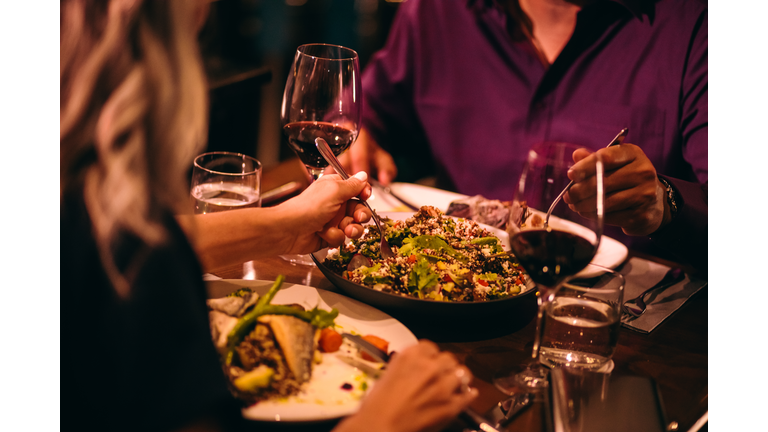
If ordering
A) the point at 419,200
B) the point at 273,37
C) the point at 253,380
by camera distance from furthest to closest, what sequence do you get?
the point at 273,37, the point at 419,200, the point at 253,380

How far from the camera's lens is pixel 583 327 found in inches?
38.5

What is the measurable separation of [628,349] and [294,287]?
0.69 metres

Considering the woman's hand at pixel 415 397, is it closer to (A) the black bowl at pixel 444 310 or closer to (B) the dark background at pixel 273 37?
(A) the black bowl at pixel 444 310

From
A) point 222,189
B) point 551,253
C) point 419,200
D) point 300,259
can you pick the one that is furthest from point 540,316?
point 419,200

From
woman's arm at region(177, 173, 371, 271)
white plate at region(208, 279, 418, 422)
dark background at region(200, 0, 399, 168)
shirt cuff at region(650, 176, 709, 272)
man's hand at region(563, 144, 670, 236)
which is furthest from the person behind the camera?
dark background at region(200, 0, 399, 168)

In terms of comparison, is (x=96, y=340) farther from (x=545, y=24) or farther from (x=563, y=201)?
(x=545, y=24)

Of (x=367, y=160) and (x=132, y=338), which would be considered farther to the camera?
(x=367, y=160)

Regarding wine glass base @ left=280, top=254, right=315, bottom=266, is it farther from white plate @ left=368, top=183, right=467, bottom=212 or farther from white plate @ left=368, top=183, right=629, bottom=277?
white plate @ left=368, top=183, right=467, bottom=212

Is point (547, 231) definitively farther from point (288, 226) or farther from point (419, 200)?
point (419, 200)

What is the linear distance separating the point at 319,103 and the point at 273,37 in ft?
12.2

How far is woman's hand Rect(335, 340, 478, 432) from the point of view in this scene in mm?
700

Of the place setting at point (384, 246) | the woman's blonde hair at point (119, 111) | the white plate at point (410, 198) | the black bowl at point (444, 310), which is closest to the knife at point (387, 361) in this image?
the place setting at point (384, 246)

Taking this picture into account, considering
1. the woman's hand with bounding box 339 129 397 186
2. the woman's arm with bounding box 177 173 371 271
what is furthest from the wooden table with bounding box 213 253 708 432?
the woman's hand with bounding box 339 129 397 186

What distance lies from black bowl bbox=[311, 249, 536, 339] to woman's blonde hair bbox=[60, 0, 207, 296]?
48 cm
